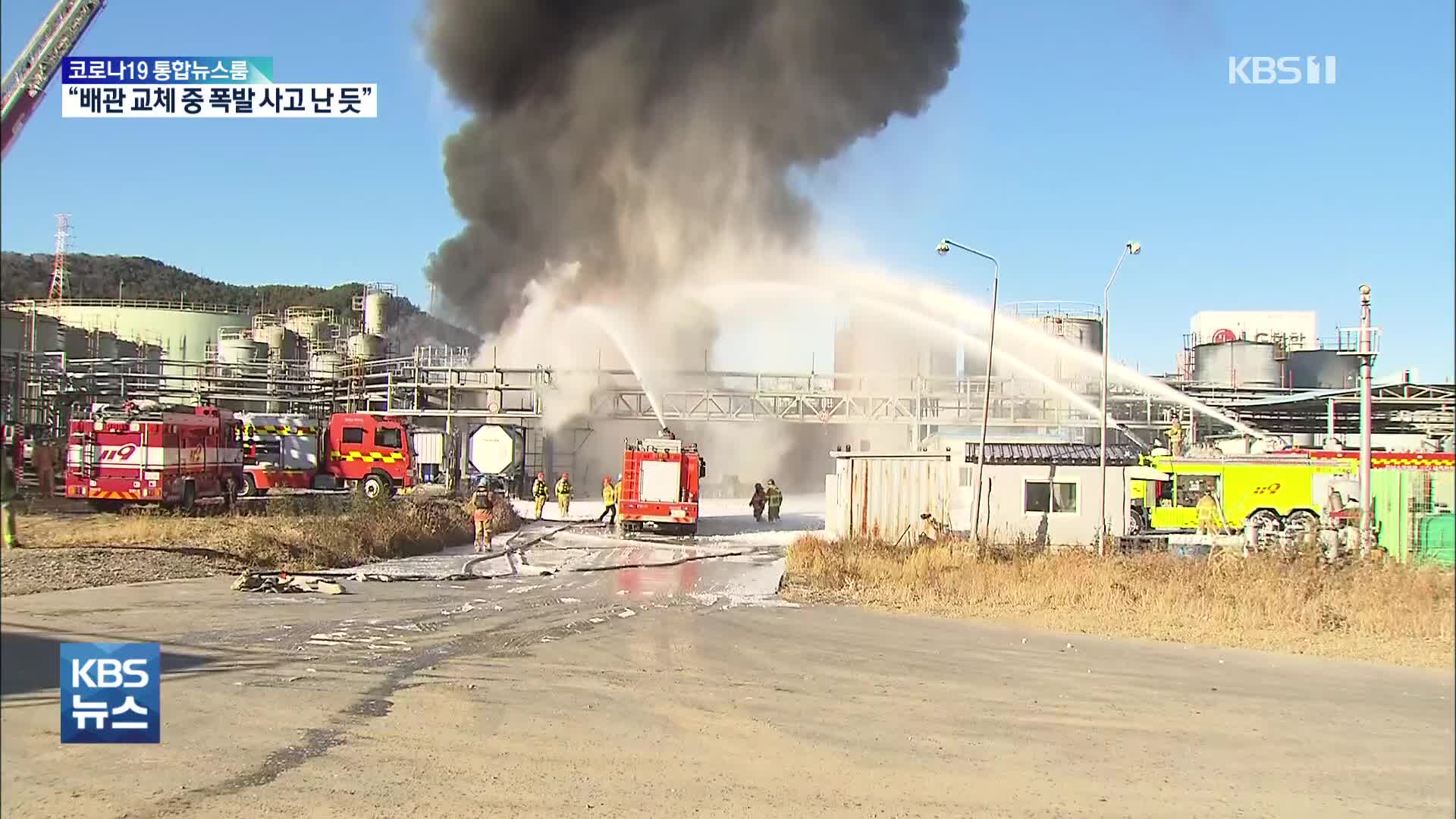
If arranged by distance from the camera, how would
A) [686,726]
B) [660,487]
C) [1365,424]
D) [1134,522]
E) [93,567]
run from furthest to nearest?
[660,487]
[1134,522]
[93,567]
[686,726]
[1365,424]

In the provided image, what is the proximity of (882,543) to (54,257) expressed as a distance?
69.6 feet

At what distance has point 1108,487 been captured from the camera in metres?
25.8

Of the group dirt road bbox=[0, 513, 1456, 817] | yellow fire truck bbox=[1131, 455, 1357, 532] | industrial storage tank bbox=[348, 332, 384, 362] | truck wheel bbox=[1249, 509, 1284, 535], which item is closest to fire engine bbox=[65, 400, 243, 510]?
dirt road bbox=[0, 513, 1456, 817]

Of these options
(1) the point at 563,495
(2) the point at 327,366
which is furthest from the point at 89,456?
(2) the point at 327,366

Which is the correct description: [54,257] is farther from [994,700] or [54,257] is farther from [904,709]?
[994,700]

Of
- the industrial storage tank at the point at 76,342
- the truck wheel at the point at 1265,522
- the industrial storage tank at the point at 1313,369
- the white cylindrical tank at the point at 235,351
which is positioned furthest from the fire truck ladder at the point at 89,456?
the industrial storage tank at the point at 1313,369

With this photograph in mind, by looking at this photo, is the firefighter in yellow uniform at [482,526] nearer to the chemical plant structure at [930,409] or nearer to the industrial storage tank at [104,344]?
the chemical plant structure at [930,409]

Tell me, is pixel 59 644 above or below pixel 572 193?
below

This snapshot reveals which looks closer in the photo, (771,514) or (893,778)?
(893,778)

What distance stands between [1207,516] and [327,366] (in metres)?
31.0

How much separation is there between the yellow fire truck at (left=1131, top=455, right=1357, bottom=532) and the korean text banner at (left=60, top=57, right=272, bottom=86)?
74.9 ft

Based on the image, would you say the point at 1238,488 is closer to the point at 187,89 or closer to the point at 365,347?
the point at 187,89

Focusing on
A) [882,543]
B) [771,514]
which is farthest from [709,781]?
[771,514]

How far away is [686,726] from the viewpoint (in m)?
7.72
